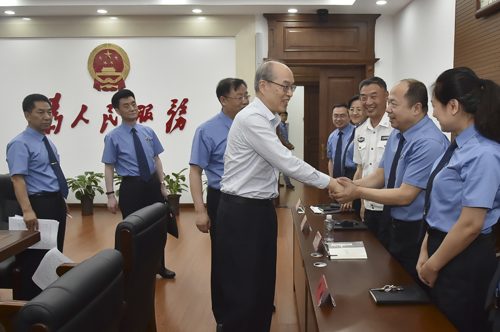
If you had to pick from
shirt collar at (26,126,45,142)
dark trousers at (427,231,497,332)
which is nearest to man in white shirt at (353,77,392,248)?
dark trousers at (427,231,497,332)

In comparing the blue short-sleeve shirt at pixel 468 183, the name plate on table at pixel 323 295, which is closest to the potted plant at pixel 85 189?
the name plate on table at pixel 323 295

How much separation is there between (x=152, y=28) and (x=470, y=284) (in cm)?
607

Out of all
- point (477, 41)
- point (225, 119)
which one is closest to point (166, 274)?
point (225, 119)

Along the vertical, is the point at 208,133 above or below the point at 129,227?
above

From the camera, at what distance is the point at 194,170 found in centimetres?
269

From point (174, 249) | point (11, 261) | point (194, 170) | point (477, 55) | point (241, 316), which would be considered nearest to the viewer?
point (241, 316)

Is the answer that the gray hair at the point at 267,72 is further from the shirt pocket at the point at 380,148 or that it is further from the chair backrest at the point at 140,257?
the shirt pocket at the point at 380,148

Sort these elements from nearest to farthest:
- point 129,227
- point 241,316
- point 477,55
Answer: point 129,227, point 241,316, point 477,55

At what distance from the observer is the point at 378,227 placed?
2.65 m

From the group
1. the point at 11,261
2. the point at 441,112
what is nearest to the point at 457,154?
the point at 441,112

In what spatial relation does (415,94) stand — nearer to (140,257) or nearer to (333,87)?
(140,257)

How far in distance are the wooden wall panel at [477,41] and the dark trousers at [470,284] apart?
8.23ft

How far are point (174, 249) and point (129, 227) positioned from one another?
2925 mm

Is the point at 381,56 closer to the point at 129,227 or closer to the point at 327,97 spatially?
the point at 327,97
